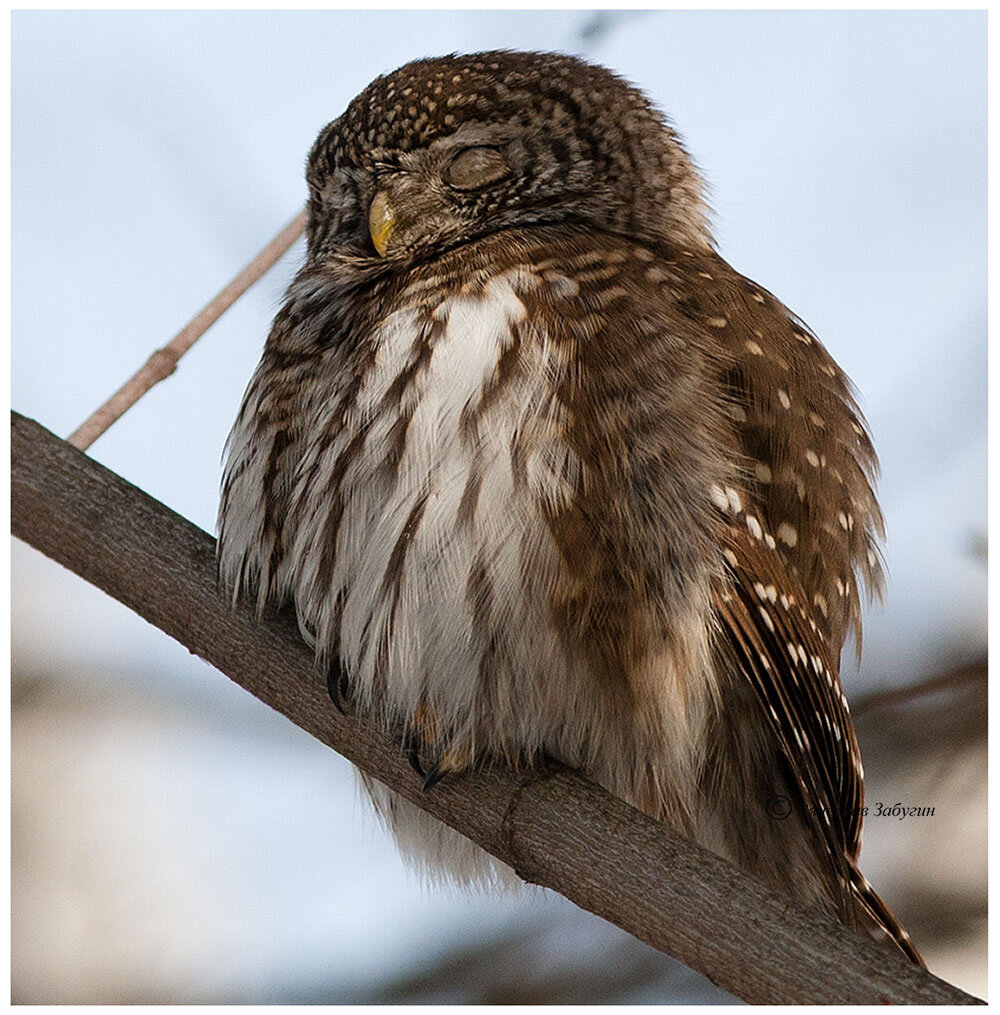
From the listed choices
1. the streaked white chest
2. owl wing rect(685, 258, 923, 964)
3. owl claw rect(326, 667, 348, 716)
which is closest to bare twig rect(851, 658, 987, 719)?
Result: owl wing rect(685, 258, 923, 964)

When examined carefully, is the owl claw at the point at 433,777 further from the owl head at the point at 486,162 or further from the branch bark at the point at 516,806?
A: the owl head at the point at 486,162

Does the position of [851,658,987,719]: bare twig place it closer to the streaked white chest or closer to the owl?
the owl

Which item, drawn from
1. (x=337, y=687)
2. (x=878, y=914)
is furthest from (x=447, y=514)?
(x=878, y=914)

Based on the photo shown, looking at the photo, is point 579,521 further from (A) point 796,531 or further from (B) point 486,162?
(B) point 486,162

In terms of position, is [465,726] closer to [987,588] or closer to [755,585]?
[755,585]
